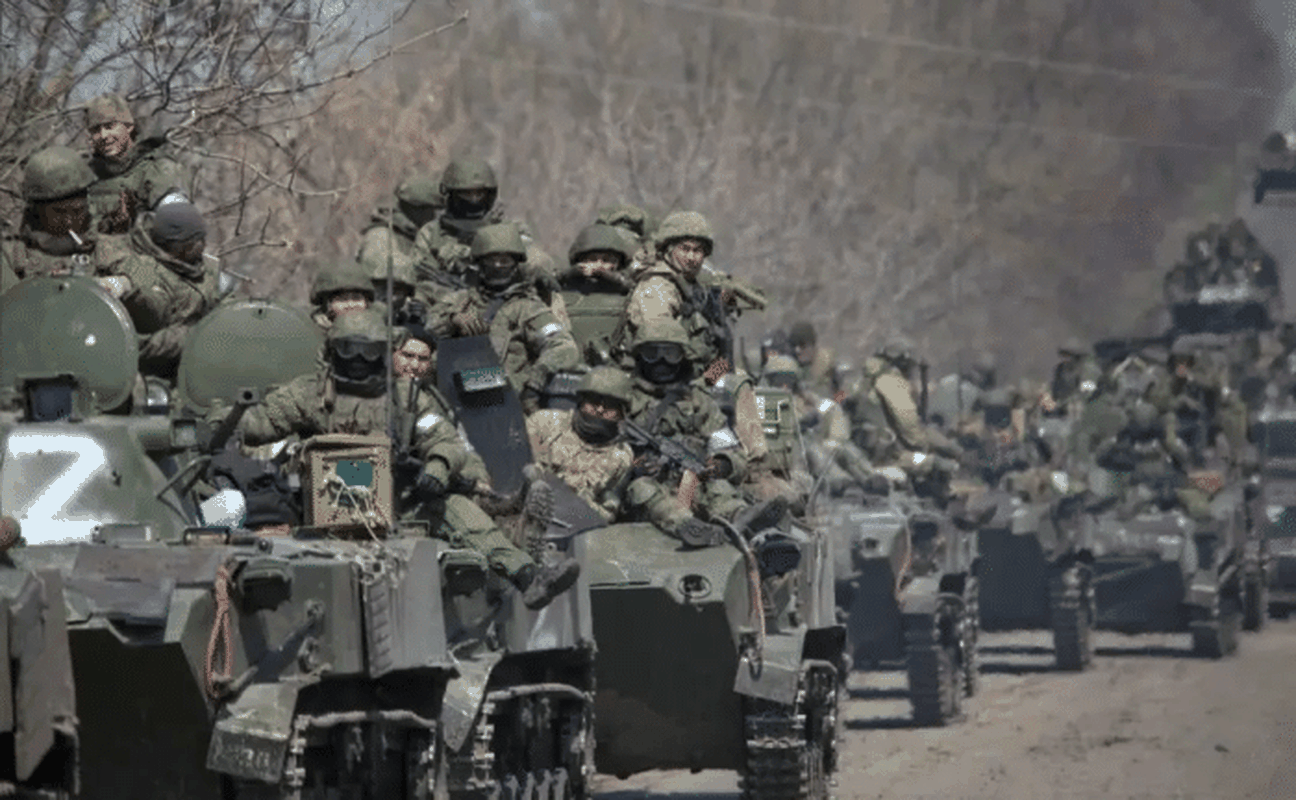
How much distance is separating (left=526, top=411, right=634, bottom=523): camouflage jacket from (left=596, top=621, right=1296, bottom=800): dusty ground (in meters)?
3.07

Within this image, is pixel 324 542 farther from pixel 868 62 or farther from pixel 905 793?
pixel 868 62

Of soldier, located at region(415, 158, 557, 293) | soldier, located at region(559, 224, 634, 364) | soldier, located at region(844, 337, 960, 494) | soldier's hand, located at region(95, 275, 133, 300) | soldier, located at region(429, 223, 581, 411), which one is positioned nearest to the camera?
soldier's hand, located at region(95, 275, 133, 300)

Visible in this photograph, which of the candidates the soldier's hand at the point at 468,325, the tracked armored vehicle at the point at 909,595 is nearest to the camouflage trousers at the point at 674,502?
the soldier's hand at the point at 468,325

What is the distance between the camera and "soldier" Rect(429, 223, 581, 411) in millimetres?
20891

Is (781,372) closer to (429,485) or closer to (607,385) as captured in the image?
(607,385)

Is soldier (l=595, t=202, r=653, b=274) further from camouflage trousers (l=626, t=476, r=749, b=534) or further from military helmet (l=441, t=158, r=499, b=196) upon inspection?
camouflage trousers (l=626, t=476, r=749, b=534)

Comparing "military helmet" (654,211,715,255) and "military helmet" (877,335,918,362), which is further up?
"military helmet" (877,335,918,362)

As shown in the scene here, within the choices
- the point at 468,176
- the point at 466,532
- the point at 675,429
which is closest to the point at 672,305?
the point at 675,429

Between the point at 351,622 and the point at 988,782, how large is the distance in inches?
311

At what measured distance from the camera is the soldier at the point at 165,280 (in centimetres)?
1889

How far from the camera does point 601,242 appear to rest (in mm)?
22359

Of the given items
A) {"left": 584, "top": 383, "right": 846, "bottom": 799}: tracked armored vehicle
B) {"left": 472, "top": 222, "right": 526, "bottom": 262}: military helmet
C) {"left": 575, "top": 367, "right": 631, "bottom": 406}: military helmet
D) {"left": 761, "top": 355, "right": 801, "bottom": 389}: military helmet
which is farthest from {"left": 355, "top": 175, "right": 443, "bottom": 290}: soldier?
{"left": 761, "top": 355, "right": 801, "bottom": 389}: military helmet

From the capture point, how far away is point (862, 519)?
27844 millimetres

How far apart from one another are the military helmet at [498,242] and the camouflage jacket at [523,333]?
0.21 m
